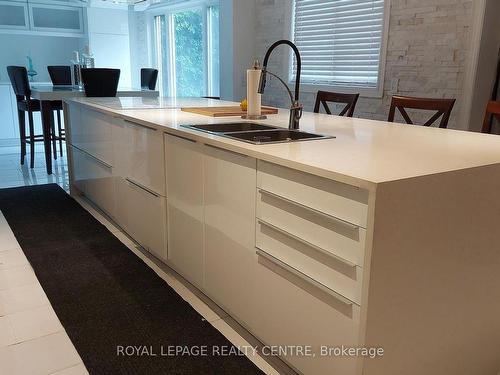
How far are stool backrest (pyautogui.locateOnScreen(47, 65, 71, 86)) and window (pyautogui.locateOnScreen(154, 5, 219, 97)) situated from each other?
180 cm

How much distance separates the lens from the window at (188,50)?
20.9 feet

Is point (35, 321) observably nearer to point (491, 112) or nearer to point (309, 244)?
point (309, 244)

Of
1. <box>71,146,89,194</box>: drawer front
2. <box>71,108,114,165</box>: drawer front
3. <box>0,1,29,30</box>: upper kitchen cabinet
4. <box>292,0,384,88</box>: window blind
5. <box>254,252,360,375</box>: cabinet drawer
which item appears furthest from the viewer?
<box>0,1,29,30</box>: upper kitchen cabinet

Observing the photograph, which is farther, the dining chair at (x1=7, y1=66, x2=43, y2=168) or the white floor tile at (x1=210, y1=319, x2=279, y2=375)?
the dining chair at (x1=7, y1=66, x2=43, y2=168)

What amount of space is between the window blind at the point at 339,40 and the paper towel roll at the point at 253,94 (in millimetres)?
1850

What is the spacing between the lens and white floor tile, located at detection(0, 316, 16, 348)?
1888mm

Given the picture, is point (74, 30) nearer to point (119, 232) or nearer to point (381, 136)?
point (119, 232)

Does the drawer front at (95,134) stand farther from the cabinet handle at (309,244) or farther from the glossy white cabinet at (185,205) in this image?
the cabinet handle at (309,244)

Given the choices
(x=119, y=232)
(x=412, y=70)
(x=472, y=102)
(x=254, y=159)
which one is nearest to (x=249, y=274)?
(x=254, y=159)

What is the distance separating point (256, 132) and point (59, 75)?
14.7ft

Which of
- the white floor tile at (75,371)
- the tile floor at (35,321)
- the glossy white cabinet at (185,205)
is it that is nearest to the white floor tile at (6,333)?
the tile floor at (35,321)

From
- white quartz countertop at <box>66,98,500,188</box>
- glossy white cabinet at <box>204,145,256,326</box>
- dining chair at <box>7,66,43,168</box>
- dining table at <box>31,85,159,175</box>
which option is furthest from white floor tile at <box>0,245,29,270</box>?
dining chair at <box>7,66,43,168</box>

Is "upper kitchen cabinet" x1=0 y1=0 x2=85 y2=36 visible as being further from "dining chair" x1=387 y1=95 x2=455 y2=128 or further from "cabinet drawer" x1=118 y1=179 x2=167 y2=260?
"dining chair" x1=387 y1=95 x2=455 y2=128

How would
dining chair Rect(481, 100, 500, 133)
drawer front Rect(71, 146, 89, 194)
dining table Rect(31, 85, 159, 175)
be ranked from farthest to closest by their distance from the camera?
dining table Rect(31, 85, 159, 175) < drawer front Rect(71, 146, 89, 194) < dining chair Rect(481, 100, 500, 133)
